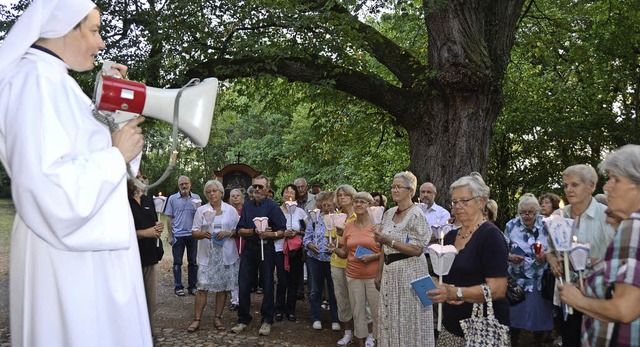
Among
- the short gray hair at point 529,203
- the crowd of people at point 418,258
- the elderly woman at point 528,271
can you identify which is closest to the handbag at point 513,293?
the crowd of people at point 418,258

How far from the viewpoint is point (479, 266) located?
158 inches

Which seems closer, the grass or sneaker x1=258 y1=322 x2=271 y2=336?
sneaker x1=258 y1=322 x2=271 y2=336

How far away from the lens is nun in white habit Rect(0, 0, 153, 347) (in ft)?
6.23

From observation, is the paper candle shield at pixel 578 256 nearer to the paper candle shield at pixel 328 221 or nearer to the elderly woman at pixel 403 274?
the elderly woman at pixel 403 274

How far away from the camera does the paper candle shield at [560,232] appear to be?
2973 mm

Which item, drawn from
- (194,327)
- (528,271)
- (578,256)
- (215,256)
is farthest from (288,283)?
(578,256)

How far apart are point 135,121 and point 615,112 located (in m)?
16.9

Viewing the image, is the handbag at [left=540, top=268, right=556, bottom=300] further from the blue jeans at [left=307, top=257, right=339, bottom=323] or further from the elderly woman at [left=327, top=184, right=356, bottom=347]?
the blue jeans at [left=307, top=257, right=339, bottom=323]

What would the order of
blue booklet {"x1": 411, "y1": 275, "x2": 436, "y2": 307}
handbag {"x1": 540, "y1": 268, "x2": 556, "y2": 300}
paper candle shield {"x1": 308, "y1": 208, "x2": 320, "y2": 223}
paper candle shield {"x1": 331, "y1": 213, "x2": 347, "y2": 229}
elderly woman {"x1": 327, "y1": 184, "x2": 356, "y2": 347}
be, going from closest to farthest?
blue booklet {"x1": 411, "y1": 275, "x2": 436, "y2": 307} → handbag {"x1": 540, "y1": 268, "x2": 556, "y2": 300} → paper candle shield {"x1": 331, "y1": 213, "x2": 347, "y2": 229} → elderly woman {"x1": 327, "y1": 184, "x2": 356, "y2": 347} → paper candle shield {"x1": 308, "y1": 208, "x2": 320, "y2": 223}

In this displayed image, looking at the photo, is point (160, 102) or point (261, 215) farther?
point (261, 215)

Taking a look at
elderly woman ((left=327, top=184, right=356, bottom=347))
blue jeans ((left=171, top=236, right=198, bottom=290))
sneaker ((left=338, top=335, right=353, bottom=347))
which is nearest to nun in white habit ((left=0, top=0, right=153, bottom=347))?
elderly woman ((left=327, top=184, right=356, bottom=347))

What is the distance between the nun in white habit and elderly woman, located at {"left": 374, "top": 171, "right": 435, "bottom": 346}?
149 inches

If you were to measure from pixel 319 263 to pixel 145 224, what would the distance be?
3093mm

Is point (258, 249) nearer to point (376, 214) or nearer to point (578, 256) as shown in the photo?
point (376, 214)
